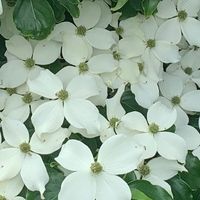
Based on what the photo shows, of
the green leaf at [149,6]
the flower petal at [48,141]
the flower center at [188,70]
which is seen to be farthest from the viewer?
the flower center at [188,70]

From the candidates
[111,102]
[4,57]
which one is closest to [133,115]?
[111,102]

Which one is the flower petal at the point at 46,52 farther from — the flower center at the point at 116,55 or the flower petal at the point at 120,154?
the flower petal at the point at 120,154

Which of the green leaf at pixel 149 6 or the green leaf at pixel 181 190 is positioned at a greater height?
the green leaf at pixel 149 6

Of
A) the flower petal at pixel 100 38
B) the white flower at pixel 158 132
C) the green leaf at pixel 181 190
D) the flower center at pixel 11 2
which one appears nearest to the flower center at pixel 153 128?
the white flower at pixel 158 132

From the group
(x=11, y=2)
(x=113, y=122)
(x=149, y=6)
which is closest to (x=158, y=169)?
(x=113, y=122)

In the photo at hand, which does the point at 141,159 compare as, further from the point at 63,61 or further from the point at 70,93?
the point at 63,61

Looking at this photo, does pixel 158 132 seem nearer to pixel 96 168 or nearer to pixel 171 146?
pixel 171 146

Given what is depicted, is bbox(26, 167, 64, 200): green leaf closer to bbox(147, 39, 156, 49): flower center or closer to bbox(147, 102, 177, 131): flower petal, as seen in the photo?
bbox(147, 102, 177, 131): flower petal
